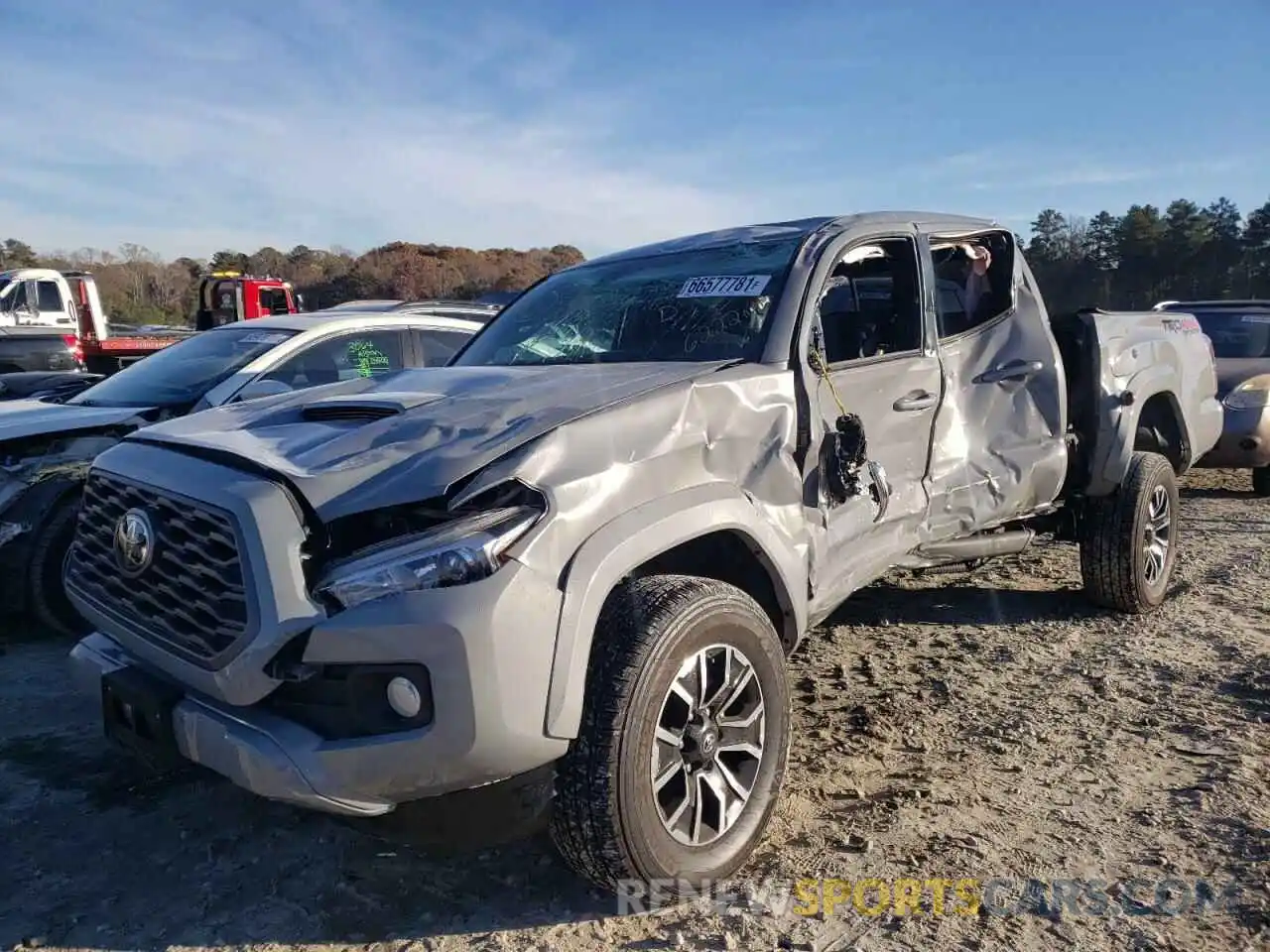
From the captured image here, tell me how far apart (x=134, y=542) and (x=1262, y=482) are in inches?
367

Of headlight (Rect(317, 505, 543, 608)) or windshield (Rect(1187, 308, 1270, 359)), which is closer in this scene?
headlight (Rect(317, 505, 543, 608))

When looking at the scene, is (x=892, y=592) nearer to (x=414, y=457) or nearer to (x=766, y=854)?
(x=766, y=854)

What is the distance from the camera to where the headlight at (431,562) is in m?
2.30

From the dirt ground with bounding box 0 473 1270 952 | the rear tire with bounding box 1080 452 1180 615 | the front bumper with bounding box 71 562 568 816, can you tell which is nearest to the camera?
the front bumper with bounding box 71 562 568 816

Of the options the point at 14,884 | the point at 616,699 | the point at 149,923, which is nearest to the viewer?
the point at 616,699

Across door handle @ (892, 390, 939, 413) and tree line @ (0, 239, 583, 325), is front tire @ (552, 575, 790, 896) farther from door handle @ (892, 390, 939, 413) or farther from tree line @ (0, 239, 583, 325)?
tree line @ (0, 239, 583, 325)

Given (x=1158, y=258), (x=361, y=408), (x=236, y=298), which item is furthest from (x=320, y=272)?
(x=361, y=408)

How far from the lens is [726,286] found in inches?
143

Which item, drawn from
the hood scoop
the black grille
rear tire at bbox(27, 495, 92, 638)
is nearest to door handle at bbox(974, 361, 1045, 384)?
the hood scoop

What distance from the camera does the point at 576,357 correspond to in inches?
148

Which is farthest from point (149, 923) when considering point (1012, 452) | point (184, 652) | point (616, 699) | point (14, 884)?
point (1012, 452)

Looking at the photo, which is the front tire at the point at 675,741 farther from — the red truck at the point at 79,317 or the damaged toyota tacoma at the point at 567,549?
the red truck at the point at 79,317

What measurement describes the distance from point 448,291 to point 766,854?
3690cm

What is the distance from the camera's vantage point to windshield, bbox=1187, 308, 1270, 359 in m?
9.42
